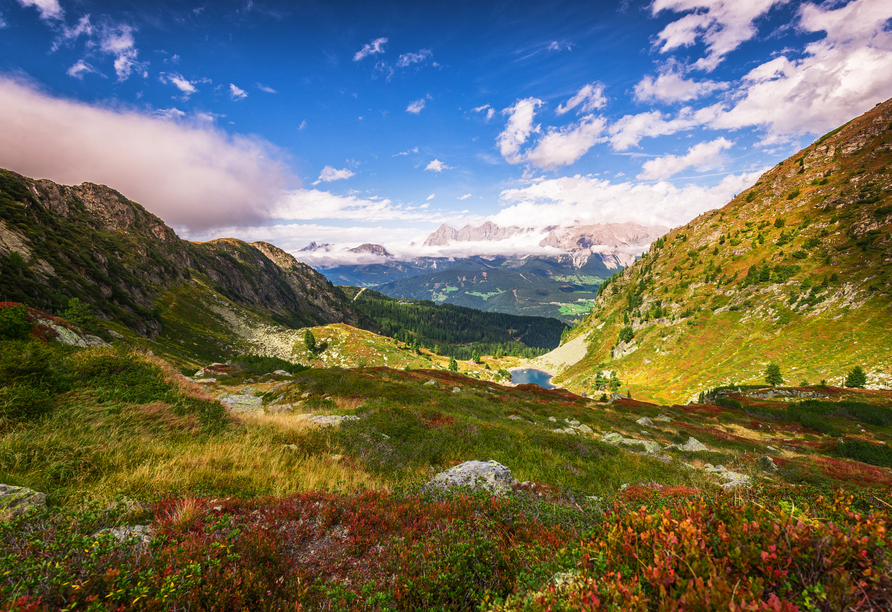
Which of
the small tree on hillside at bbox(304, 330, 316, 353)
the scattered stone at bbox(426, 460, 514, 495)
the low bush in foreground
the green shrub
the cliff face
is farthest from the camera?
the small tree on hillside at bbox(304, 330, 316, 353)

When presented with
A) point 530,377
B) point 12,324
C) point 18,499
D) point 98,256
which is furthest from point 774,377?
point 98,256

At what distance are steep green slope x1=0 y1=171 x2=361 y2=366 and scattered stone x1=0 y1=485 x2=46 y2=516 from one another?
54015 millimetres

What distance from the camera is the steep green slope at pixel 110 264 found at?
50594mm

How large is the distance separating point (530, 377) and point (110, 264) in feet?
572

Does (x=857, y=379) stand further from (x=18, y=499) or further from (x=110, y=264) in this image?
(x=110, y=264)

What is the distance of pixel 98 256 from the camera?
263ft

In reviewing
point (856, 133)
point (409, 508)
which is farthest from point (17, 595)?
point (856, 133)

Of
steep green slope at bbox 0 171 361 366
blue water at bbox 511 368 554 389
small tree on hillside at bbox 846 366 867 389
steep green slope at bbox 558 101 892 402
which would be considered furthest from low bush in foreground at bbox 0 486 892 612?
blue water at bbox 511 368 554 389

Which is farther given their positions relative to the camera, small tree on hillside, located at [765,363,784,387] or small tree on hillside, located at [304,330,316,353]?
small tree on hillside, located at [304,330,316,353]

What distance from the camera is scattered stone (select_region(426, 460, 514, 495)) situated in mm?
8000

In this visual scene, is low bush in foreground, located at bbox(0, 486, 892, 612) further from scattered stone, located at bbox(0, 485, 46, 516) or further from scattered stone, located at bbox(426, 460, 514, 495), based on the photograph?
scattered stone, located at bbox(426, 460, 514, 495)

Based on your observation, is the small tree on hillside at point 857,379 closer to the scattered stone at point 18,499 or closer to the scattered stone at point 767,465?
the scattered stone at point 767,465

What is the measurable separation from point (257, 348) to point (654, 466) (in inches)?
4199

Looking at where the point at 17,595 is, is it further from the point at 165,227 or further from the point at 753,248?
the point at 165,227
